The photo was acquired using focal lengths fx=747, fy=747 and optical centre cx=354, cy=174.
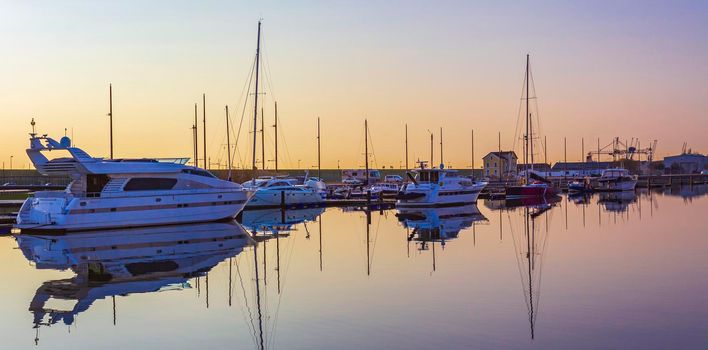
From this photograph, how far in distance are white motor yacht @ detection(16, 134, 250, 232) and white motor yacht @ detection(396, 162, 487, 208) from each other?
2049 cm

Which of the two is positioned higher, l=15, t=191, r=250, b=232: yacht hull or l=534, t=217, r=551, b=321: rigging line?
l=15, t=191, r=250, b=232: yacht hull

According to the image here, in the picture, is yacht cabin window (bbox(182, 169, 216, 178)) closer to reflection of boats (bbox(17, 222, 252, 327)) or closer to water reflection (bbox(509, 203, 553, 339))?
reflection of boats (bbox(17, 222, 252, 327))

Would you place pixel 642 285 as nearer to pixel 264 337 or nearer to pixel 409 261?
pixel 409 261

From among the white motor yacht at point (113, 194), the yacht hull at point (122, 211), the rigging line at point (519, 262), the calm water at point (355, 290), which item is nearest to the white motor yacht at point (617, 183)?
the calm water at point (355, 290)

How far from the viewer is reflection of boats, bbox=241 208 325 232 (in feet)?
133

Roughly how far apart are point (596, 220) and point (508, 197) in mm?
32687

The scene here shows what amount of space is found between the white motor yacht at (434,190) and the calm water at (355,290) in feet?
68.2

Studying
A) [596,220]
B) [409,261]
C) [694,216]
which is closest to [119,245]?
[409,261]

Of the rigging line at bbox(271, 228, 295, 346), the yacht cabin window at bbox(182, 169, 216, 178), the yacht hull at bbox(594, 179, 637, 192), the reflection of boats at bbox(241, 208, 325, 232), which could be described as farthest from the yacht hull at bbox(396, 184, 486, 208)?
the yacht hull at bbox(594, 179, 637, 192)

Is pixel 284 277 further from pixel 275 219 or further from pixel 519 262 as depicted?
pixel 275 219

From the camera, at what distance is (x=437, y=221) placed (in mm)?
45125

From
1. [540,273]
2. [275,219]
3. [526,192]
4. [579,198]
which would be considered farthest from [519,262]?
[579,198]

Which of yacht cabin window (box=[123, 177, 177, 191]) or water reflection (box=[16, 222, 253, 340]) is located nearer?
water reflection (box=[16, 222, 253, 340])

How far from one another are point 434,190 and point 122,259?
35092mm
